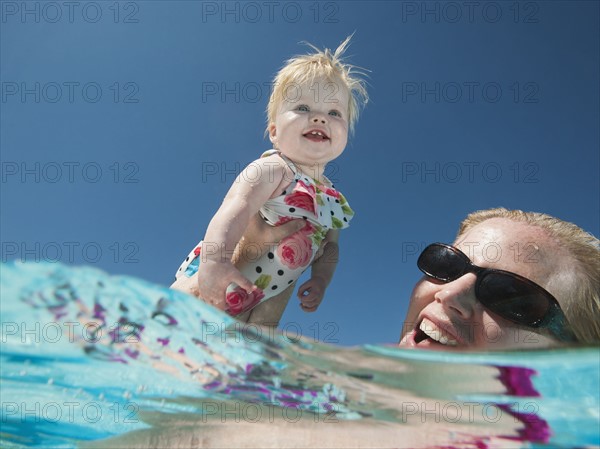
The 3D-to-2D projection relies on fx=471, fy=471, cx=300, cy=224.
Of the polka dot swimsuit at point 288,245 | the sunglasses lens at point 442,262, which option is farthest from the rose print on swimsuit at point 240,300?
the sunglasses lens at point 442,262

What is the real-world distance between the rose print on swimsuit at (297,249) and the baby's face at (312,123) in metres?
0.56

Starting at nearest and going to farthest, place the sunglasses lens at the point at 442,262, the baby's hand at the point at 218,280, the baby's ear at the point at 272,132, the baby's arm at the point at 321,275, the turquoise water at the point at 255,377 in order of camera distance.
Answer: the turquoise water at the point at 255,377 < the baby's hand at the point at 218,280 < the sunglasses lens at the point at 442,262 < the baby's arm at the point at 321,275 < the baby's ear at the point at 272,132

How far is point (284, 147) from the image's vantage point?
3531mm

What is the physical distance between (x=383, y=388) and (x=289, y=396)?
1.81 feet

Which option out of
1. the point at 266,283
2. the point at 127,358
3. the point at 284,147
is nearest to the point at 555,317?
the point at 266,283

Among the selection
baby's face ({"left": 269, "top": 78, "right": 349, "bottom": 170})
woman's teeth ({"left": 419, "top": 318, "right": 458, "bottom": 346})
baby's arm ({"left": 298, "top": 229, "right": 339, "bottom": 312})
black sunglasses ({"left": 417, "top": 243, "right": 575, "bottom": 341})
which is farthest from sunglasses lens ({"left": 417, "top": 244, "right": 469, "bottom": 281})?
baby's face ({"left": 269, "top": 78, "right": 349, "bottom": 170})

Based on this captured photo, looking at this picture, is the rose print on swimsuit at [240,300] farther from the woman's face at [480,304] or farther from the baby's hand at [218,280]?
the woman's face at [480,304]

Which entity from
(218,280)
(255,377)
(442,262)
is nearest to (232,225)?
(218,280)

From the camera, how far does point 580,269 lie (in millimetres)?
2689

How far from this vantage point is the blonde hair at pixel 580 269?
8.50ft

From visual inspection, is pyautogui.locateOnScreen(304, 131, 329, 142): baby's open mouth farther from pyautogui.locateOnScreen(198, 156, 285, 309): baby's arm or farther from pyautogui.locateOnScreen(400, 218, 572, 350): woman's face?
pyautogui.locateOnScreen(400, 218, 572, 350): woman's face

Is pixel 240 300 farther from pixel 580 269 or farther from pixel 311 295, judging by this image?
pixel 580 269

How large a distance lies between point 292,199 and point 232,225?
592 millimetres

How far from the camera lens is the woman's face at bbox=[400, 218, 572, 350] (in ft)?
8.24
